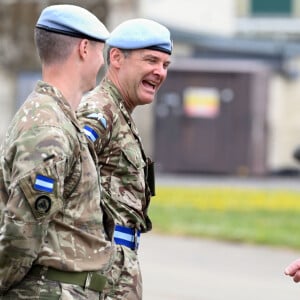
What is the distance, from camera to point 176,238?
1445 centimetres

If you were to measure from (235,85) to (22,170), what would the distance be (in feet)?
73.9

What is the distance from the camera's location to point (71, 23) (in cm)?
421

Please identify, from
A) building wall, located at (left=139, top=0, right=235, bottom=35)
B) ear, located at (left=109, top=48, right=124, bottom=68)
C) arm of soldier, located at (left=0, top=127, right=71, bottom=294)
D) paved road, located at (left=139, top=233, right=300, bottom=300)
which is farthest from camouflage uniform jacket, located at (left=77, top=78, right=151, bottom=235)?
building wall, located at (left=139, top=0, right=235, bottom=35)

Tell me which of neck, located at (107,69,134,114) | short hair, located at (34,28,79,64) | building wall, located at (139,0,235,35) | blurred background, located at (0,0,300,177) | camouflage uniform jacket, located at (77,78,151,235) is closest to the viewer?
short hair, located at (34,28,79,64)

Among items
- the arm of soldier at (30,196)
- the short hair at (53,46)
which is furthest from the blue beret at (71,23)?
the arm of soldier at (30,196)

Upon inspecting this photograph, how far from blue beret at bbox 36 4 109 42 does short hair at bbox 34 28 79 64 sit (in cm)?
2

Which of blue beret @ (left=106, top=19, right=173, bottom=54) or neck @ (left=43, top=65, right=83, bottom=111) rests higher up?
blue beret @ (left=106, top=19, right=173, bottom=54)

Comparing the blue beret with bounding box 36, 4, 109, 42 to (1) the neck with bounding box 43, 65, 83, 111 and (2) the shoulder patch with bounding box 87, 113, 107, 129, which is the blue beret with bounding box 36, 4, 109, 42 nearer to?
(1) the neck with bounding box 43, 65, 83, 111

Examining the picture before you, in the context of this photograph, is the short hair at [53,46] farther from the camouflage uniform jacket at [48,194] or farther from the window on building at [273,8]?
the window on building at [273,8]

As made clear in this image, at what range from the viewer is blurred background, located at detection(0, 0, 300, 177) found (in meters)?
26.1

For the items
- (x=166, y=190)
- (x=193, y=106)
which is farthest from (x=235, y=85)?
(x=166, y=190)

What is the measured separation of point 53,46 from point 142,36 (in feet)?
3.71

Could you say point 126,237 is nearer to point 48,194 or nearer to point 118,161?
point 118,161

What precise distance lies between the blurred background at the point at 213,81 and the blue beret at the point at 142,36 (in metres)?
20.6
